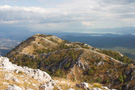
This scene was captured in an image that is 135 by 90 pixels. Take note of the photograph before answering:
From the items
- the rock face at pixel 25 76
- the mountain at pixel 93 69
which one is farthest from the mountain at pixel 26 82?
the mountain at pixel 93 69

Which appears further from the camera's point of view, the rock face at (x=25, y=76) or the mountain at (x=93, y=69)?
the mountain at (x=93, y=69)

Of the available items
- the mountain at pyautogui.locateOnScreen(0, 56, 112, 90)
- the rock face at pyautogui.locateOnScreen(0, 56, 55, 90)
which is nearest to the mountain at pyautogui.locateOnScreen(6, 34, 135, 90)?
the rock face at pyautogui.locateOnScreen(0, 56, 55, 90)

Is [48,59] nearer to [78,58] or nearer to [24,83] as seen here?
[78,58]

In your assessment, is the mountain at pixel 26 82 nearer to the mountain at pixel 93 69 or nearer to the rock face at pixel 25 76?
the rock face at pixel 25 76

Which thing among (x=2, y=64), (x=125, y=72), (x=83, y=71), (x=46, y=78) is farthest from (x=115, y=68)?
(x=2, y=64)

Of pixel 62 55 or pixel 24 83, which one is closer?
A: pixel 24 83

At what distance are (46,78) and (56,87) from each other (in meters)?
6.33

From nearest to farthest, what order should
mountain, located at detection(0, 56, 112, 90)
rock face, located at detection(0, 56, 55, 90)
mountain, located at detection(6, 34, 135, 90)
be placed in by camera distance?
mountain, located at detection(0, 56, 112, 90), rock face, located at detection(0, 56, 55, 90), mountain, located at detection(6, 34, 135, 90)

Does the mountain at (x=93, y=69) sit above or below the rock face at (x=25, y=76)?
below

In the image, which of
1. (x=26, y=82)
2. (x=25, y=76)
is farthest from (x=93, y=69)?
(x=26, y=82)

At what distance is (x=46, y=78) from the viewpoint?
117 feet

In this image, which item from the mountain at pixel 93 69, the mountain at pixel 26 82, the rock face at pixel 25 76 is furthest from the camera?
the mountain at pixel 93 69

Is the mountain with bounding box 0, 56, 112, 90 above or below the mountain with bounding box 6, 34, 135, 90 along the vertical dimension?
above

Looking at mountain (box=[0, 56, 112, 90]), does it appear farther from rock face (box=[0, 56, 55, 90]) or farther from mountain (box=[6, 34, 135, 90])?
mountain (box=[6, 34, 135, 90])
